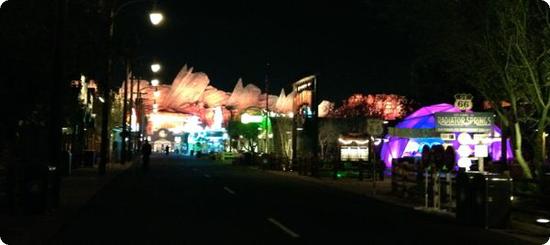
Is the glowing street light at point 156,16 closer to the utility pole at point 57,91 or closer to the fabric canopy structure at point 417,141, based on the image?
the utility pole at point 57,91

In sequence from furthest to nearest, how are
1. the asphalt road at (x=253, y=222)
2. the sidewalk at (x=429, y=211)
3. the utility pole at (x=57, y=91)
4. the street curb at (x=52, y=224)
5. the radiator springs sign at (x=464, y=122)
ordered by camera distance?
the radiator springs sign at (x=464, y=122)
the utility pole at (x=57, y=91)
the sidewalk at (x=429, y=211)
the asphalt road at (x=253, y=222)
the street curb at (x=52, y=224)

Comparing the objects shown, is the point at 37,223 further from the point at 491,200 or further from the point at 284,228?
the point at 491,200

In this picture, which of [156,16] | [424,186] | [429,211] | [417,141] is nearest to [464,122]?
[429,211]

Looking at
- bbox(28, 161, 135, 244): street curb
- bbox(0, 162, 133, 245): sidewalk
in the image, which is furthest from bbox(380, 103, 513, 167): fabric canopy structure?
bbox(28, 161, 135, 244): street curb

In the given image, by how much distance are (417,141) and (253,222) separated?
99.8 ft

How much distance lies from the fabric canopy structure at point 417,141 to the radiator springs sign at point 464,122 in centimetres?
1888

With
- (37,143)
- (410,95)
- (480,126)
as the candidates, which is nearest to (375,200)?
(480,126)

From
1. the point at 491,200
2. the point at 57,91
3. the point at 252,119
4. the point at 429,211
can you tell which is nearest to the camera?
the point at 491,200

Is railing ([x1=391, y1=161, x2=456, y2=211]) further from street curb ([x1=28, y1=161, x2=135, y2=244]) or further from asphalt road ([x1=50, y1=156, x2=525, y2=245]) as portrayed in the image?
street curb ([x1=28, y1=161, x2=135, y2=244])

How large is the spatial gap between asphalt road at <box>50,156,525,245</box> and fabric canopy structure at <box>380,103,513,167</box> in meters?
18.8

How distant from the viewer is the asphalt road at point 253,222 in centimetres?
1365

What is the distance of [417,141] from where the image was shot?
4541 cm

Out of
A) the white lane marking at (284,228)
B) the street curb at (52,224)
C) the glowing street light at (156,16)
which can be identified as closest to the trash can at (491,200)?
the white lane marking at (284,228)

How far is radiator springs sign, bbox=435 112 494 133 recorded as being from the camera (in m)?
21.1
